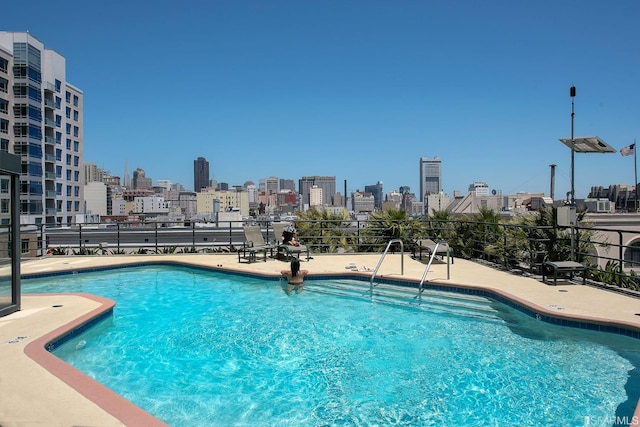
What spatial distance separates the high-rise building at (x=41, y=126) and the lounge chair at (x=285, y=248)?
44239mm

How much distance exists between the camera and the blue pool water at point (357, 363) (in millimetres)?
3781

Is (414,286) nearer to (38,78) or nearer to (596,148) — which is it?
(596,148)

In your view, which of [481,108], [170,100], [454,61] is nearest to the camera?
[454,61]

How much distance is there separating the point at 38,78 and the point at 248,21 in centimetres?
5153

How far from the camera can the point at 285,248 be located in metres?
11.6

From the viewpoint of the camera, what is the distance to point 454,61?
1912 cm

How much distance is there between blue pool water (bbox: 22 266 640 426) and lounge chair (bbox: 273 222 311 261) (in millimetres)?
3431

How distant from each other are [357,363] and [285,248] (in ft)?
22.5

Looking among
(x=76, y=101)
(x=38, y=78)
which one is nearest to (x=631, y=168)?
(x=38, y=78)

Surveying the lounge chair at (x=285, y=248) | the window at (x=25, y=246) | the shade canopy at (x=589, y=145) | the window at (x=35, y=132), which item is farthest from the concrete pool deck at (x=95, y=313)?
the window at (x=35, y=132)

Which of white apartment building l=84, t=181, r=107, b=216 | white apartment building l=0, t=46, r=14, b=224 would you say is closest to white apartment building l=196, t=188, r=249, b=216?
white apartment building l=84, t=181, r=107, b=216

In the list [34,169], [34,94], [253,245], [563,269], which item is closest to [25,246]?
[253,245]

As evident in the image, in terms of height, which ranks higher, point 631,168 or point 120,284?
point 631,168

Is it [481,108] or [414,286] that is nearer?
[414,286]
